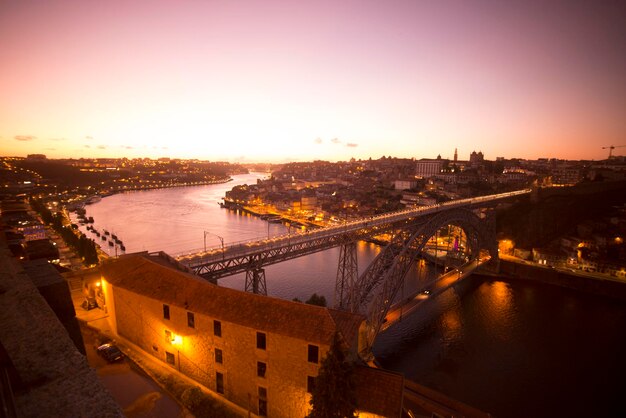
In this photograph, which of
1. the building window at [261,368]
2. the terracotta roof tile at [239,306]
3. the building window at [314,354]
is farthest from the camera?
the building window at [261,368]

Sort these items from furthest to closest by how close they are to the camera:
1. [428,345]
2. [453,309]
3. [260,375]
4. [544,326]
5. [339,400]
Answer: [453,309] < [544,326] < [428,345] < [260,375] < [339,400]

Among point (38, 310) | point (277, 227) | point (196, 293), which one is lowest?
point (277, 227)

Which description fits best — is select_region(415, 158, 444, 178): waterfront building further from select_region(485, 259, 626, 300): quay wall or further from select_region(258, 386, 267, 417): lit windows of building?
select_region(258, 386, 267, 417): lit windows of building

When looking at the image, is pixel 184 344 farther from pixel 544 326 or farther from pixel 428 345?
pixel 544 326

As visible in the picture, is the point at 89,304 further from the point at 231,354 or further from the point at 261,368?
the point at 261,368

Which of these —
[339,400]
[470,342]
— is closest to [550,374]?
[470,342]

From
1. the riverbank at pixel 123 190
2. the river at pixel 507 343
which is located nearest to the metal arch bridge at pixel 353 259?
the river at pixel 507 343

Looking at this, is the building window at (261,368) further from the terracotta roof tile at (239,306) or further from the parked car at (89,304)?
the parked car at (89,304)
